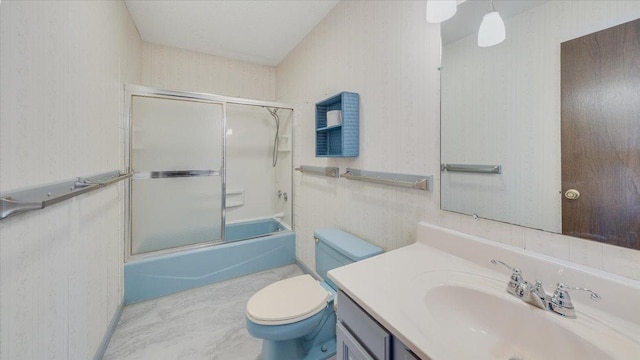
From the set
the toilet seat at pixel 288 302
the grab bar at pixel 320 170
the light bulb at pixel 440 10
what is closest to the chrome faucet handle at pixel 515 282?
the toilet seat at pixel 288 302

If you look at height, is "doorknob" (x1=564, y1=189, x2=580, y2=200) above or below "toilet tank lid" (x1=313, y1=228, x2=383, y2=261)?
above

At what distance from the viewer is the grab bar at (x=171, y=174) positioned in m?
2.16

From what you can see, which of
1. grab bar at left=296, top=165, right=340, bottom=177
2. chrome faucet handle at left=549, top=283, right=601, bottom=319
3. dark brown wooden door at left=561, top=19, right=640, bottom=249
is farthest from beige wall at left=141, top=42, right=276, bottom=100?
chrome faucet handle at left=549, top=283, right=601, bottom=319

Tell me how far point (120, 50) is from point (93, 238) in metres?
1.46

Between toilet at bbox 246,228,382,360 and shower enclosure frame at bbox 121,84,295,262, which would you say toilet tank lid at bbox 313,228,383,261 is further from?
shower enclosure frame at bbox 121,84,295,262

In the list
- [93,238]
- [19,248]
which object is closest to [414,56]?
[19,248]

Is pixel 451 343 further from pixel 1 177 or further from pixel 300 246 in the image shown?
pixel 300 246

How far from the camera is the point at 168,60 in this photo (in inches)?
108

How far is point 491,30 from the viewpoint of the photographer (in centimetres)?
98

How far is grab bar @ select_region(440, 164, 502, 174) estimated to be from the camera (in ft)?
3.27

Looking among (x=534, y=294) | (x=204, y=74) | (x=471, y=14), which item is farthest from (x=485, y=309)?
(x=204, y=74)

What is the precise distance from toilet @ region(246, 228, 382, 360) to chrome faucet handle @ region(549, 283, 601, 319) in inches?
31.5

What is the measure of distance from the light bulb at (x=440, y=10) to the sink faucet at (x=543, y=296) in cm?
111

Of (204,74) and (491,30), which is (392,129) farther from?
(204,74)
